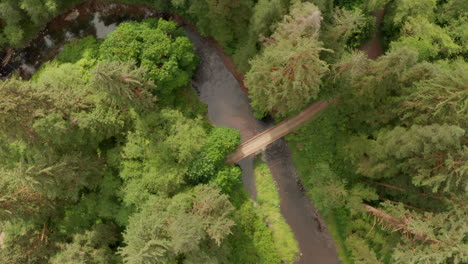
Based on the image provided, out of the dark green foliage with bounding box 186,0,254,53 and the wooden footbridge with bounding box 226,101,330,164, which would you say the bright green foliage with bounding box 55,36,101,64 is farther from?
the wooden footbridge with bounding box 226,101,330,164


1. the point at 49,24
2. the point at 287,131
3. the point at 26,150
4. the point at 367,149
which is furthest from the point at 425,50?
the point at 49,24

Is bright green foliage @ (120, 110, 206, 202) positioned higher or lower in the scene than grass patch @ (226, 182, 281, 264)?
higher

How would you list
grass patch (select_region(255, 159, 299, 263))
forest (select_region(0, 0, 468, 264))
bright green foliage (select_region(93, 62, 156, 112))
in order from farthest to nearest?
1. grass patch (select_region(255, 159, 299, 263))
2. bright green foliage (select_region(93, 62, 156, 112))
3. forest (select_region(0, 0, 468, 264))

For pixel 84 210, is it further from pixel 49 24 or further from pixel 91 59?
pixel 49 24

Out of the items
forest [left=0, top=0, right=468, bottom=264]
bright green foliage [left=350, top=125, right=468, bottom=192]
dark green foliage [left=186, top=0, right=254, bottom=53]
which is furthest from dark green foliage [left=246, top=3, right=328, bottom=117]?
bright green foliage [left=350, top=125, right=468, bottom=192]

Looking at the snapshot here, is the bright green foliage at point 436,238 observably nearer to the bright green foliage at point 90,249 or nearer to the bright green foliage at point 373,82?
the bright green foliage at point 373,82

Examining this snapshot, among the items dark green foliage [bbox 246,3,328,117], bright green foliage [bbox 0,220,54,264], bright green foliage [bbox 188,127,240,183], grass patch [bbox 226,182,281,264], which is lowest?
grass patch [bbox 226,182,281,264]
